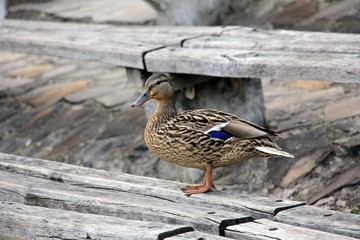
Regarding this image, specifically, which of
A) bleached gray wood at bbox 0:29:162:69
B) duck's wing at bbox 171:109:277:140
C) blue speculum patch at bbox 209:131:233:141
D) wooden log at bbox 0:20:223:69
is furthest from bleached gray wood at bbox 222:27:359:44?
blue speculum patch at bbox 209:131:233:141

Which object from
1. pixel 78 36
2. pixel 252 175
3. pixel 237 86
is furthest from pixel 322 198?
pixel 78 36

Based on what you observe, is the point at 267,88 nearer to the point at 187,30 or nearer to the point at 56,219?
the point at 187,30

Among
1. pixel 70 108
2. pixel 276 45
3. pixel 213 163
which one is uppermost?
pixel 276 45

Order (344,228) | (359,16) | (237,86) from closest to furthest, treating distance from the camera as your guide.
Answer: (344,228)
(237,86)
(359,16)

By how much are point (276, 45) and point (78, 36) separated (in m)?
1.69

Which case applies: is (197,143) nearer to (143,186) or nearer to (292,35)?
(143,186)

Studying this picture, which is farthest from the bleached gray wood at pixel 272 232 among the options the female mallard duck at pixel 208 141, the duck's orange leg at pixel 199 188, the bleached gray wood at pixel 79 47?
the bleached gray wood at pixel 79 47

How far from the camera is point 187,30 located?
21.8ft

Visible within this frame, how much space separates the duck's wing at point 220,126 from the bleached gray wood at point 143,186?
0.28m

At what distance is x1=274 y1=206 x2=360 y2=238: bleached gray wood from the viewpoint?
3799mm

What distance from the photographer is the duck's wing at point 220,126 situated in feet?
15.5

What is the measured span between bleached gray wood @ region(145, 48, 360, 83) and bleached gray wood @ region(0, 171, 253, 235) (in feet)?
3.85

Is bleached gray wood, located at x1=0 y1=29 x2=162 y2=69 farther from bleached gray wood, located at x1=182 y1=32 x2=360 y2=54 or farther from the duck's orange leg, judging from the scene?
the duck's orange leg

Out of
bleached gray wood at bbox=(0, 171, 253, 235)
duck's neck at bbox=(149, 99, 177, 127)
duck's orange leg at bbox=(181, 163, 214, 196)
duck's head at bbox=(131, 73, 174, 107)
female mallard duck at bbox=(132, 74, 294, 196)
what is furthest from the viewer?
duck's head at bbox=(131, 73, 174, 107)
